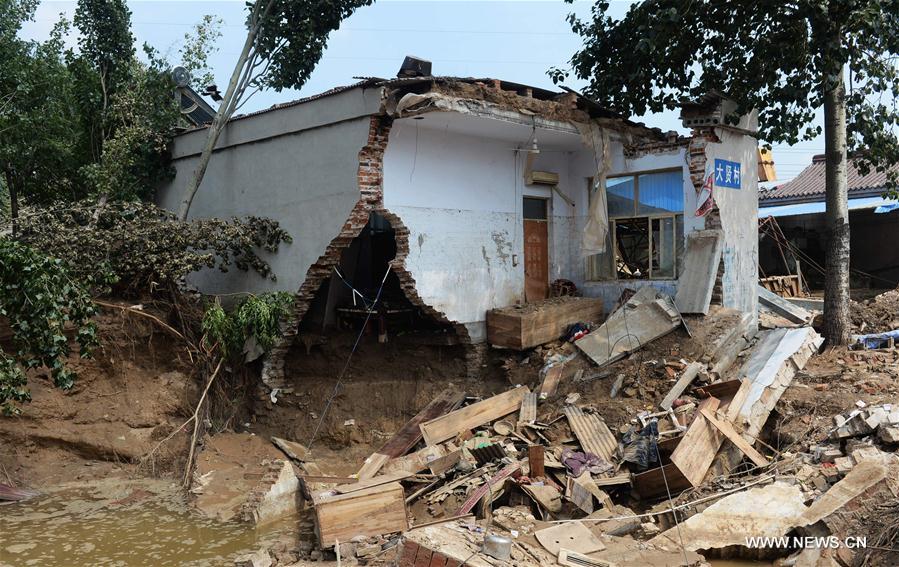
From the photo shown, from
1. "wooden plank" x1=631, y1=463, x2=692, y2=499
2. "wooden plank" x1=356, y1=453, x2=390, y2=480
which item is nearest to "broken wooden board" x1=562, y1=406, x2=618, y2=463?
"wooden plank" x1=631, y1=463, x2=692, y2=499

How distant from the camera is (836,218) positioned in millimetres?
11875

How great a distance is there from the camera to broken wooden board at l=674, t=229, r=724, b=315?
1164cm

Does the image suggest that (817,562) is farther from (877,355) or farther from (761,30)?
(761,30)

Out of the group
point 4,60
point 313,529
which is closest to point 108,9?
point 4,60

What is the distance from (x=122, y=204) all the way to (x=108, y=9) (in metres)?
5.36

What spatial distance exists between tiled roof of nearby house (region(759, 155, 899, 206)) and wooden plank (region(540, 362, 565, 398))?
1134 cm

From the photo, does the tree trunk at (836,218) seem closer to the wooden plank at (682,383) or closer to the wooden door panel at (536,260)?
the wooden plank at (682,383)

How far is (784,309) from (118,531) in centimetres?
1214

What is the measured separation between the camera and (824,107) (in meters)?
12.0

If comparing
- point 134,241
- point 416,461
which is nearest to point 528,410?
point 416,461

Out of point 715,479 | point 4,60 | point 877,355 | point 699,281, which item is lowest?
point 715,479

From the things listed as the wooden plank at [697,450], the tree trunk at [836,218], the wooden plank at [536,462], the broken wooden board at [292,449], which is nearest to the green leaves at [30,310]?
the broken wooden board at [292,449]

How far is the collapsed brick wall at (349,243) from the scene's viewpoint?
10.8m

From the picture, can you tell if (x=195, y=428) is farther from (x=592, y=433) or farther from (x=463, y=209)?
(x=592, y=433)
